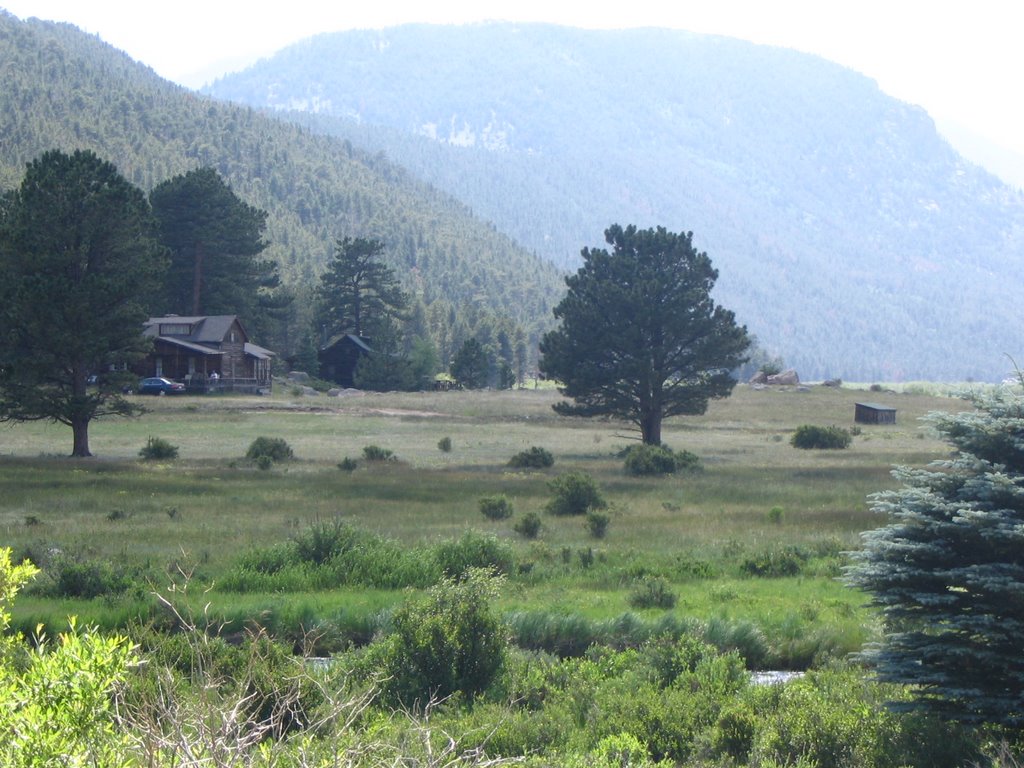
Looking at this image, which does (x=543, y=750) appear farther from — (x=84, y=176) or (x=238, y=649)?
(x=84, y=176)

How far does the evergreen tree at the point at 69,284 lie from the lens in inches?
1502

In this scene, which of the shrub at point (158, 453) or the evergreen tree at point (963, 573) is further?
the shrub at point (158, 453)

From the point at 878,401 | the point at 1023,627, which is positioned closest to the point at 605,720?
the point at 1023,627

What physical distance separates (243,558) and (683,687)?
10031 mm

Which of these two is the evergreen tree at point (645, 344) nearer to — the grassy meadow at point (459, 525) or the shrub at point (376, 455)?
the grassy meadow at point (459, 525)

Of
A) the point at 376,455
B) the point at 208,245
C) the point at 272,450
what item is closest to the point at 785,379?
the point at 208,245

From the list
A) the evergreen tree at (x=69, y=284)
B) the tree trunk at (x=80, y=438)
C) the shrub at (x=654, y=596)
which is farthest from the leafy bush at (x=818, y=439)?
the shrub at (x=654, y=596)

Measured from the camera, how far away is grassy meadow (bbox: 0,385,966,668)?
16.2 meters

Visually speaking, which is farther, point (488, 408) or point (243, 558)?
point (488, 408)

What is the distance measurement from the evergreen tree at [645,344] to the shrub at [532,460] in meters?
5.69

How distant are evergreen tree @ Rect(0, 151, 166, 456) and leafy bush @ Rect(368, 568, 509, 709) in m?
29.0

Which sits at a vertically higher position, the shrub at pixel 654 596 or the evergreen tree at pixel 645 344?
the evergreen tree at pixel 645 344

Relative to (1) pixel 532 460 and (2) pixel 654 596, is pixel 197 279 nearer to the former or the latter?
(1) pixel 532 460

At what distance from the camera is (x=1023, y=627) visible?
33.6 feet
